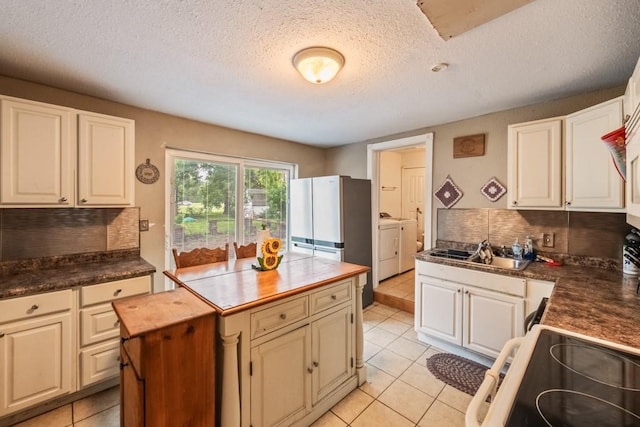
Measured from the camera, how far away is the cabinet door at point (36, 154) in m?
1.78

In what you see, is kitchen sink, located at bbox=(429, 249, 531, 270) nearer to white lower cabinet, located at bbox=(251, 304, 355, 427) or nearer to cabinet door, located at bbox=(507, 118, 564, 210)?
cabinet door, located at bbox=(507, 118, 564, 210)

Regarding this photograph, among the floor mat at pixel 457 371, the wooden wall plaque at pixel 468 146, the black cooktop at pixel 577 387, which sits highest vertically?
the wooden wall plaque at pixel 468 146

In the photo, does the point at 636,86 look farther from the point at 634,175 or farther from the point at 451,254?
the point at 451,254

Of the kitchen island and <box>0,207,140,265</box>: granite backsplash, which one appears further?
<box>0,207,140,265</box>: granite backsplash


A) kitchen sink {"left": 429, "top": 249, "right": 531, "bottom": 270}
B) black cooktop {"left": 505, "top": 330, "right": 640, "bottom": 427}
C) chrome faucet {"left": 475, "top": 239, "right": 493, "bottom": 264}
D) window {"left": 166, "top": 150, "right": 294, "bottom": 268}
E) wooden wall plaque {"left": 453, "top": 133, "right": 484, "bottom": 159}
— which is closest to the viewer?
black cooktop {"left": 505, "top": 330, "right": 640, "bottom": 427}

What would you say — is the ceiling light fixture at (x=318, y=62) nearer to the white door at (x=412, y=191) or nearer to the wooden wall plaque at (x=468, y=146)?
the wooden wall plaque at (x=468, y=146)

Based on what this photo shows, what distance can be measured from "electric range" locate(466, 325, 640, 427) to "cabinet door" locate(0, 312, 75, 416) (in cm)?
240

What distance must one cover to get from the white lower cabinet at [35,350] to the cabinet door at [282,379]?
4.64 feet

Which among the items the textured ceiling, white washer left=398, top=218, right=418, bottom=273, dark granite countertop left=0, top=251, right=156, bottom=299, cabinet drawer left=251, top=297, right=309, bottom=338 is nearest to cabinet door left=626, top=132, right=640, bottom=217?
the textured ceiling

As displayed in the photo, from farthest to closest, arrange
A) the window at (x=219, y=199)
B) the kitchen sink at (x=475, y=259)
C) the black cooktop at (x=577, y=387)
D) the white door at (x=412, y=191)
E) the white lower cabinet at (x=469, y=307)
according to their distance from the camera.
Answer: the white door at (x=412, y=191) → the window at (x=219, y=199) → the kitchen sink at (x=475, y=259) → the white lower cabinet at (x=469, y=307) → the black cooktop at (x=577, y=387)

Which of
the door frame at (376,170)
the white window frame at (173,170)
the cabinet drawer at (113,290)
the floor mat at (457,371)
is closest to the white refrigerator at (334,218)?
the door frame at (376,170)

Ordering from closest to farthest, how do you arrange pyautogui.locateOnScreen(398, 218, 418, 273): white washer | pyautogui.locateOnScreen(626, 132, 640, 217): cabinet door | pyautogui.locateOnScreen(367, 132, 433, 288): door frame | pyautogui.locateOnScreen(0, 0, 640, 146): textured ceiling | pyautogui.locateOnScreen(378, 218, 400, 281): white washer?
pyautogui.locateOnScreen(626, 132, 640, 217): cabinet door → pyautogui.locateOnScreen(0, 0, 640, 146): textured ceiling → pyautogui.locateOnScreen(367, 132, 433, 288): door frame → pyautogui.locateOnScreen(378, 218, 400, 281): white washer → pyautogui.locateOnScreen(398, 218, 418, 273): white washer

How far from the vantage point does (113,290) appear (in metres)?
1.96

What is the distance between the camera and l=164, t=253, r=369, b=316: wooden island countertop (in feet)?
4.64
